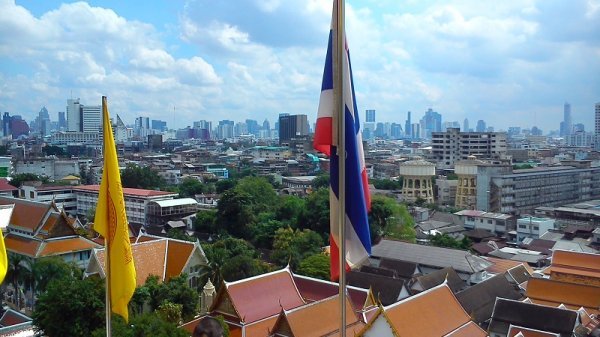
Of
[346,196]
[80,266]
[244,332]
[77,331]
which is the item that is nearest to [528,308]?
[244,332]

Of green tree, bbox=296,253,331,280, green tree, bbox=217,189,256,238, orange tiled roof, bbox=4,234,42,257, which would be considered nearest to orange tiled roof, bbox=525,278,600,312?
green tree, bbox=296,253,331,280

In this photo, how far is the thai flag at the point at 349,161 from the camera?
23.0ft

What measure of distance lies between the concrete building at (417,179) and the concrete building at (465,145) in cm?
2846

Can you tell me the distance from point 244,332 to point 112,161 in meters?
10.5

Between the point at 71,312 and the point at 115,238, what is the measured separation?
10.4 meters

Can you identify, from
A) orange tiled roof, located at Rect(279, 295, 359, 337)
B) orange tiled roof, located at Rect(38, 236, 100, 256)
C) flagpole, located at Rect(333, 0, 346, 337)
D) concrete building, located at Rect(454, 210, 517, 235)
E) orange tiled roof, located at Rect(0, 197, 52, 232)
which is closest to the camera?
flagpole, located at Rect(333, 0, 346, 337)

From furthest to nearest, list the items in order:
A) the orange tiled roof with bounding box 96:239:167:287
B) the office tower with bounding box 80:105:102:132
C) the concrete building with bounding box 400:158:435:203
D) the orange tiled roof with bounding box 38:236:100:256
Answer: the office tower with bounding box 80:105:102:132 → the concrete building with bounding box 400:158:435:203 → the orange tiled roof with bounding box 38:236:100:256 → the orange tiled roof with bounding box 96:239:167:287

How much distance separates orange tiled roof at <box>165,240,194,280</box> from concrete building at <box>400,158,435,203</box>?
39.9 metres

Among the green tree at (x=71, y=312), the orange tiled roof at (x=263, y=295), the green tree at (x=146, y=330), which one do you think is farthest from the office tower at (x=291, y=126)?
the green tree at (x=146, y=330)

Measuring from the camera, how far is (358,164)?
277 inches

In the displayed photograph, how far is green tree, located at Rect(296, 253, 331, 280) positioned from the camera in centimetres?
2773

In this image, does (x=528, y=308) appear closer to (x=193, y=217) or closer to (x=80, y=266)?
(x=80, y=266)

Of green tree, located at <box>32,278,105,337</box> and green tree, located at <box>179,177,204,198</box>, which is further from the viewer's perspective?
green tree, located at <box>179,177,204,198</box>

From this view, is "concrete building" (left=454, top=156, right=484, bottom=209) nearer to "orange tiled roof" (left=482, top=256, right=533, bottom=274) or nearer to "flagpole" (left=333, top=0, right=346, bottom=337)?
"orange tiled roof" (left=482, top=256, right=533, bottom=274)
